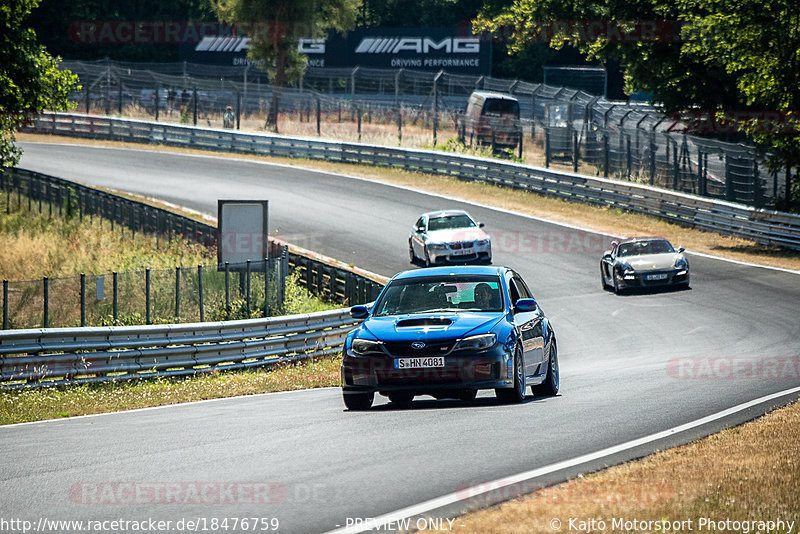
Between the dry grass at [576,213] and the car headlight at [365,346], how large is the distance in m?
22.5

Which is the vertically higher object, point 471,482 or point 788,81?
point 788,81

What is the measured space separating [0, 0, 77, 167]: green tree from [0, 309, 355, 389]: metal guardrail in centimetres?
1037

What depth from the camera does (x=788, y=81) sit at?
3241 cm

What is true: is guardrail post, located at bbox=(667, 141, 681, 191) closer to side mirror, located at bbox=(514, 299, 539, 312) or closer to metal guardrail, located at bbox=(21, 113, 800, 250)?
metal guardrail, located at bbox=(21, 113, 800, 250)

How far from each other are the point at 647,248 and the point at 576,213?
1232 cm

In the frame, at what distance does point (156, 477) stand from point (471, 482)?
2346 mm

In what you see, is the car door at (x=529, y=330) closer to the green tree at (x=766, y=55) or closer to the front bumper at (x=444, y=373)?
the front bumper at (x=444, y=373)

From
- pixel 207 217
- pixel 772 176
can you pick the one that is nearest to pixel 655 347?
pixel 772 176

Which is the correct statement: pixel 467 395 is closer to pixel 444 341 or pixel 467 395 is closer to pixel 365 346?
pixel 444 341

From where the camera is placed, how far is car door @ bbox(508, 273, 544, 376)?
1243 cm

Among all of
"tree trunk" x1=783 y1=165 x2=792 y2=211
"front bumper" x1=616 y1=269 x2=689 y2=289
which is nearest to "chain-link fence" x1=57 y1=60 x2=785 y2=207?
"tree trunk" x1=783 y1=165 x2=792 y2=211

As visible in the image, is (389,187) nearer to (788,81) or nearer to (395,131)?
(395,131)

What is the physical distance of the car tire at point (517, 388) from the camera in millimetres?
11928

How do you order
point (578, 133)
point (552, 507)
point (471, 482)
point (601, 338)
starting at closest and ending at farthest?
point (552, 507) < point (471, 482) < point (601, 338) < point (578, 133)
